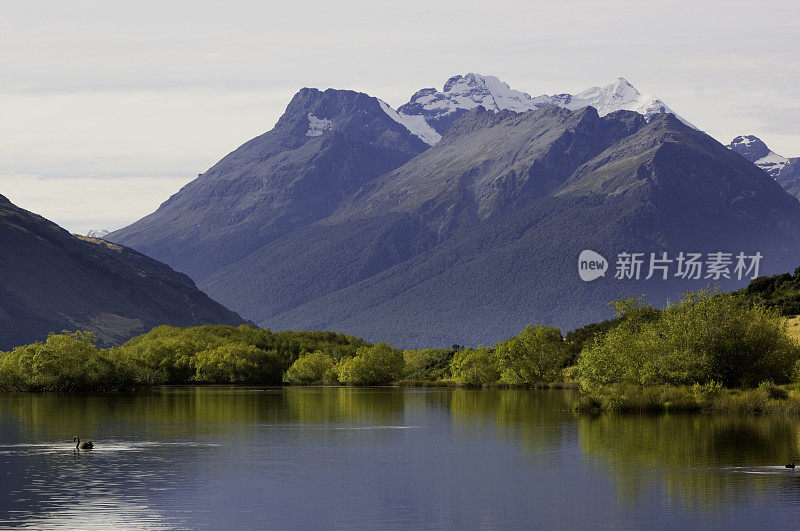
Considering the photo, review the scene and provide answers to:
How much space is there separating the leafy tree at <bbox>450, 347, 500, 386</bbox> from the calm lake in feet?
265

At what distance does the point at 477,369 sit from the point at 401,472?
402 ft

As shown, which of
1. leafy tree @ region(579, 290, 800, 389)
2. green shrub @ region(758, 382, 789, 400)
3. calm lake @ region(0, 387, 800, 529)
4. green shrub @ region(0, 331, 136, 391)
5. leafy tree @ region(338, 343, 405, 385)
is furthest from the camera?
leafy tree @ region(338, 343, 405, 385)

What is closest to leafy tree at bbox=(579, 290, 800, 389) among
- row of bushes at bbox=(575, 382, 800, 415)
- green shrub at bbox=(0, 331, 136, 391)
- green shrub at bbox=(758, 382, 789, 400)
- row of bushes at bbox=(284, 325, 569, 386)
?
row of bushes at bbox=(575, 382, 800, 415)

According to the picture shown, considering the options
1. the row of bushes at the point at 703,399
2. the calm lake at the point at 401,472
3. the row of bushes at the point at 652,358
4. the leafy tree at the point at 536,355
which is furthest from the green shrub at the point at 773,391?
the leafy tree at the point at 536,355

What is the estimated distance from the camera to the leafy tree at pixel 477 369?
176m

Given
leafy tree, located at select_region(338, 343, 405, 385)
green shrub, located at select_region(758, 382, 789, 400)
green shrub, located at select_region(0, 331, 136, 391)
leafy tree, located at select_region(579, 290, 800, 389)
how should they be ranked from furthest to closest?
leafy tree, located at select_region(338, 343, 405, 385), green shrub, located at select_region(0, 331, 136, 391), leafy tree, located at select_region(579, 290, 800, 389), green shrub, located at select_region(758, 382, 789, 400)

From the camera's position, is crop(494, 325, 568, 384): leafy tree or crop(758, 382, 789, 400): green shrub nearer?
crop(758, 382, 789, 400): green shrub

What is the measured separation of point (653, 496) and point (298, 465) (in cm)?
2043

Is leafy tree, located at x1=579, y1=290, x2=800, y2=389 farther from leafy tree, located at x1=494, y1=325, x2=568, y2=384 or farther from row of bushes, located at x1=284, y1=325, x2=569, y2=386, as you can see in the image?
row of bushes, located at x1=284, y1=325, x2=569, y2=386

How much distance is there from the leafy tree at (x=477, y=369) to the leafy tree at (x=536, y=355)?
302 inches

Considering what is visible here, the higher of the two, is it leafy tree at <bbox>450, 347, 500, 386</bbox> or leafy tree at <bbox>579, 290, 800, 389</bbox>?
leafy tree at <bbox>579, 290, 800, 389</bbox>

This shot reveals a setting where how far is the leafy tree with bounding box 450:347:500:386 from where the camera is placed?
17575 centimetres

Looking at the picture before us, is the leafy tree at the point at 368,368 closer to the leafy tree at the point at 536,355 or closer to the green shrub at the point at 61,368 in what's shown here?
the leafy tree at the point at 536,355

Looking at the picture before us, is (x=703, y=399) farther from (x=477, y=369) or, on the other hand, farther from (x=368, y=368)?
(x=368, y=368)
